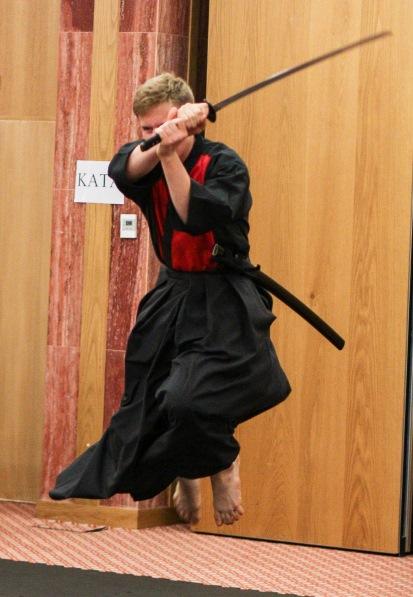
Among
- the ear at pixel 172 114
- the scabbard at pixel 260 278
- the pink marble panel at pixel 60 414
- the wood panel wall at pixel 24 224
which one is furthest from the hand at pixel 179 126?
the wood panel wall at pixel 24 224

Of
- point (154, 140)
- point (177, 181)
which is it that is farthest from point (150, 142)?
point (177, 181)

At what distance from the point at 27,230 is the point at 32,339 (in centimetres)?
49

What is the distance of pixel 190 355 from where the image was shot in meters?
3.77

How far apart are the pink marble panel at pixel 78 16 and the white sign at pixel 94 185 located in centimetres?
56

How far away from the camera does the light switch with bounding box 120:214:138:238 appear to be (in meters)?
5.94

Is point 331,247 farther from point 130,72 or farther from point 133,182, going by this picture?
point 133,182

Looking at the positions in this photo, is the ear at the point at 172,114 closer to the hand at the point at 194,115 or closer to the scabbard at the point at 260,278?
the hand at the point at 194,115

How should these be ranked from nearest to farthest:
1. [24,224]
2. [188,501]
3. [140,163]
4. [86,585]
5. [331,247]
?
[140,163], [188,501], [86,585], [331,247], [24,224]

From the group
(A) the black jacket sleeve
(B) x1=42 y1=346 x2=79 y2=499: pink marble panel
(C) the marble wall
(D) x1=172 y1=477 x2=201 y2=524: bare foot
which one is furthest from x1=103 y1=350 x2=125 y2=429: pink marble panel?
(A) the black jacket sleeve

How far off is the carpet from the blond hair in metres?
1.58

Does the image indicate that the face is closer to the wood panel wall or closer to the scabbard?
the scabbard

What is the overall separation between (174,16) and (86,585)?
2.52 m

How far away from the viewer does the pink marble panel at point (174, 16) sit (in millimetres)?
5922

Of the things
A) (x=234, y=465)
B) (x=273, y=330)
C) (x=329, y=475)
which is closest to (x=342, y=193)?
(x=273, y=330)
